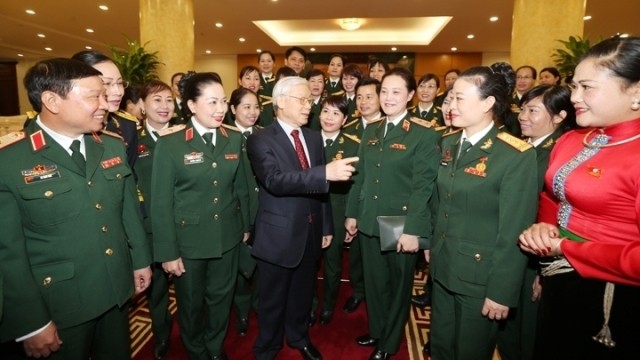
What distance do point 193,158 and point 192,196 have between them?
22 cm

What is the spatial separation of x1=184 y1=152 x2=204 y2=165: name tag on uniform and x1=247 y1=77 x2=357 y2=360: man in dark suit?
28 centimetres

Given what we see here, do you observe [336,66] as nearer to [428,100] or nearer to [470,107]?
[428,100]

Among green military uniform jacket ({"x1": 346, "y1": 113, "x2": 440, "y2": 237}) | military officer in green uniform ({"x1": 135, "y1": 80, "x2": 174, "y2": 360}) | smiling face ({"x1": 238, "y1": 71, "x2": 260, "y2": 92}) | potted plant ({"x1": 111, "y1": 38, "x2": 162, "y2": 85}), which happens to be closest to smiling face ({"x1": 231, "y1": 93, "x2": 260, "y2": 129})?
military officer in green uniform ({"x1": 135, "y1": 80, "x2": 174, "y2": 360})

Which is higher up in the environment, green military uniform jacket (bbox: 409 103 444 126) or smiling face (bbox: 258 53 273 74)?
smiling face (bbox: 258 53 273 74)

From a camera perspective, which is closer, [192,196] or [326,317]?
[192,196]

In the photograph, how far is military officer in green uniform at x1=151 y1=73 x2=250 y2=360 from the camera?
204 centimetres

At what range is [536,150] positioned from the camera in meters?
2.10

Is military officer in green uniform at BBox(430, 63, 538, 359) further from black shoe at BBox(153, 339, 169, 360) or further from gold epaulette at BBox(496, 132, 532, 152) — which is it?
black shoe at BBox(153, 339, 169, 360)

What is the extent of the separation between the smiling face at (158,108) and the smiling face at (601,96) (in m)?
2.53

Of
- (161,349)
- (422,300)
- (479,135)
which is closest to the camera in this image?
(479,135)

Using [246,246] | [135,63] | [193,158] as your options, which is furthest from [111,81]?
[135,63]

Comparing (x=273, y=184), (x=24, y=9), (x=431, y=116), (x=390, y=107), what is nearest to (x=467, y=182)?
(x=390, y=107)

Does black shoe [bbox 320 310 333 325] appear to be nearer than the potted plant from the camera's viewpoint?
Yes

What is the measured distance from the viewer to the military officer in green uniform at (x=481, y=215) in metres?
1.59
